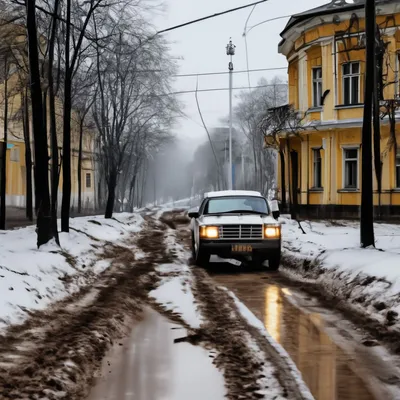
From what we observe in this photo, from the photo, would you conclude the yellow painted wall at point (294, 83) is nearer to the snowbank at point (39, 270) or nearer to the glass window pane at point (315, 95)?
the glass window pane at point (315, 95)

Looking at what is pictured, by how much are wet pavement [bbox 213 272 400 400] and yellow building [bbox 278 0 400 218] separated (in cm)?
1690

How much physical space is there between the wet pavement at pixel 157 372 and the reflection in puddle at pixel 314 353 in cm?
86

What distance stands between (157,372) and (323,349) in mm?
1911

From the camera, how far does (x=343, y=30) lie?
26.4m

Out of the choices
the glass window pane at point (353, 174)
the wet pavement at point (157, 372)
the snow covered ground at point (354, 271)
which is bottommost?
the wet pavement at point (157, 372)

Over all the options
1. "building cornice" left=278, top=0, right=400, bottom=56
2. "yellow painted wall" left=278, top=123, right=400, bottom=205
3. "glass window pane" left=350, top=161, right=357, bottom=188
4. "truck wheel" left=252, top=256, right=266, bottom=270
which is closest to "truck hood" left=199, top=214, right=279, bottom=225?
"truck wheel" left=252, top=256, right=266, bottom=270

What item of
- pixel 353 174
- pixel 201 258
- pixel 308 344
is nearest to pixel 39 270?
pixel 201 258

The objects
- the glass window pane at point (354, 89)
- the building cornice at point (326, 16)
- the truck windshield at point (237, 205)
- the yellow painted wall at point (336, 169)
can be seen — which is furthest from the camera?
the glass window pane at point (354, 89)

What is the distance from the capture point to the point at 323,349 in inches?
235

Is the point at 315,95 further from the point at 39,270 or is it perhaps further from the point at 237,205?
the point at 39,270

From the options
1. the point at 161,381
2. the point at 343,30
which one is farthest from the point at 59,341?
the point at 343,30

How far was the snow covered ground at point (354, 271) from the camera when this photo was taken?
7906mm

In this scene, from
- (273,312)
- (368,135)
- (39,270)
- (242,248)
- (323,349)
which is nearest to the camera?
(323,349)

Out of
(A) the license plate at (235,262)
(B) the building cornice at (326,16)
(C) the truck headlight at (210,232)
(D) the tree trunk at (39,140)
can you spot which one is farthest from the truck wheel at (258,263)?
(B) the building cornice at (326,16)
